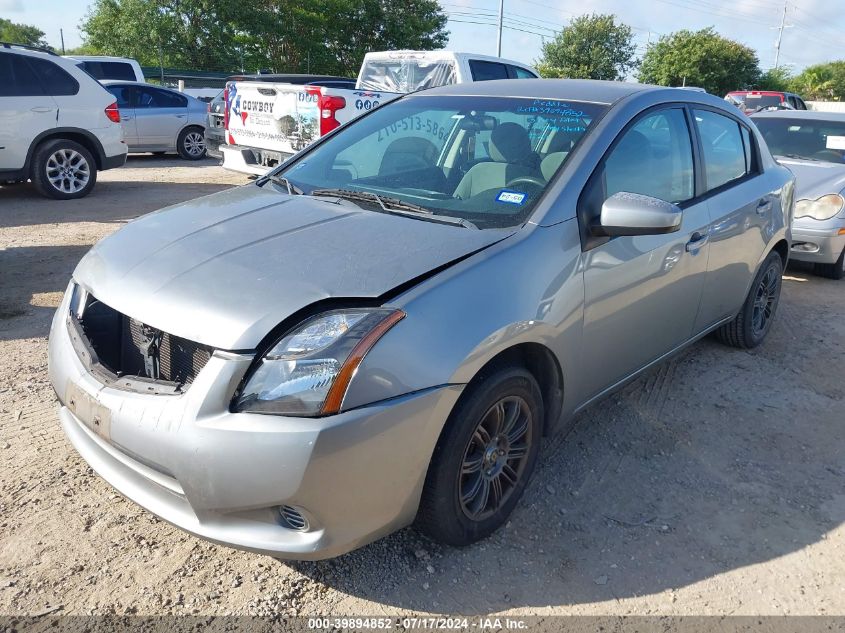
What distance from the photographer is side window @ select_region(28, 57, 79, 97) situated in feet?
29.6

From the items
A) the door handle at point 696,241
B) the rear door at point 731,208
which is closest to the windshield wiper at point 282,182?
the door handle at point 696,241

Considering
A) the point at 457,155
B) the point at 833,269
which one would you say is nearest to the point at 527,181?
the point at 457,155

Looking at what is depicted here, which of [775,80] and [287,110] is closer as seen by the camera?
[287,110]

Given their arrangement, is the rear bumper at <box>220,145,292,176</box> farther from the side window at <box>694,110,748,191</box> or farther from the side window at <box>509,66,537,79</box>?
the side window at <box>694,110,748,191</box>

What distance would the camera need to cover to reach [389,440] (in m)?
2.17

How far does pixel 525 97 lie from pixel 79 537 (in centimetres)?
273

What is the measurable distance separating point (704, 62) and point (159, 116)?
151ft

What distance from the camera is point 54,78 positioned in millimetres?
9148

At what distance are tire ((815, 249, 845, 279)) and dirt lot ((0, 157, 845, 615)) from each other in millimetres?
3063

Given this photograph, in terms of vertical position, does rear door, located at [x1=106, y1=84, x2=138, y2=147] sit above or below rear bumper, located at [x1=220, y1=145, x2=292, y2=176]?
above

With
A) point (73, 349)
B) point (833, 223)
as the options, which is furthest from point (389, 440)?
point (833, 223)

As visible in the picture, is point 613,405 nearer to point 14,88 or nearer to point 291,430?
point 291,430

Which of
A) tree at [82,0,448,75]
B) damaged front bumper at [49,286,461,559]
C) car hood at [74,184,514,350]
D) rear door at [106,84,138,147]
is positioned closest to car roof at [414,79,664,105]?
car hood at [74,184,514,350]

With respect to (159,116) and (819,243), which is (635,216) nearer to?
(819,243)
